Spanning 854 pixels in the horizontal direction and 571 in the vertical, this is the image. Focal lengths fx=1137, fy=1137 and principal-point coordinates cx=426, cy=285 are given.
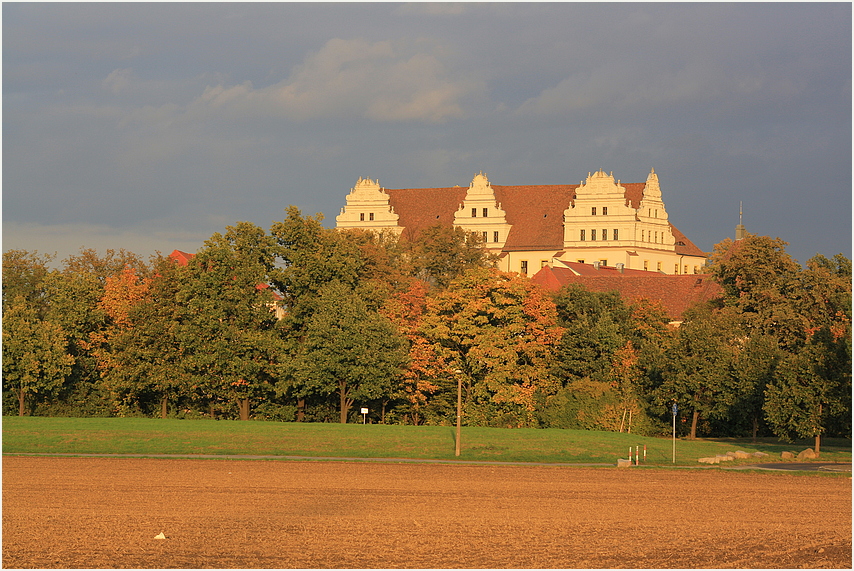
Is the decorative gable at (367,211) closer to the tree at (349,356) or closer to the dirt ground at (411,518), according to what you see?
the tree at (349,356)

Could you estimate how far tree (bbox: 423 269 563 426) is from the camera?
5850 cm

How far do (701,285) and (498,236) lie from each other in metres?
38.7

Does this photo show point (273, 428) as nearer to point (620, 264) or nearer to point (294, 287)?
point (294, 287)

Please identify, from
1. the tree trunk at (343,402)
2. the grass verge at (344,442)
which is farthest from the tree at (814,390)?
the tree trunk at (343,402)

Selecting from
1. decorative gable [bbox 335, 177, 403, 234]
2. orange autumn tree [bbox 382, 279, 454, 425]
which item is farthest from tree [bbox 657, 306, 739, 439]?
decorative gable [bbox 335, 177, 403, 234]

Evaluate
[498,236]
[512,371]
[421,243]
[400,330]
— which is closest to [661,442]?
[512,371]

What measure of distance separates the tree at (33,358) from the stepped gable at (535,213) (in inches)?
2656

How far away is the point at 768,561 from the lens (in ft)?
61.7

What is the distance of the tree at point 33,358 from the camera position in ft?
190

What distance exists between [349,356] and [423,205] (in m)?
73.4

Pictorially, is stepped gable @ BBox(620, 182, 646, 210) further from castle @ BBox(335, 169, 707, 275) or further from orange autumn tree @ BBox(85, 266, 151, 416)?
orange autumn tree @ BBox(85, 266, 151, 416)

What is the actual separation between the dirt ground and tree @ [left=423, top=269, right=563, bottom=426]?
76.9 feet

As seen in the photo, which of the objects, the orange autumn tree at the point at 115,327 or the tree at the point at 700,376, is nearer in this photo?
the tree at the point at 700,376

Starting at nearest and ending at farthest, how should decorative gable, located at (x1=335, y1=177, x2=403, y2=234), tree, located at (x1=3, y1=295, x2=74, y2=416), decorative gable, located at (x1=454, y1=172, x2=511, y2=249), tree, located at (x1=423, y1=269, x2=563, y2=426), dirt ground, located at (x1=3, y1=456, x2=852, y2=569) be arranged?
A: 1. dirt ground, located at (x1=3, y1=456, x2=852, y2=569)
2. tree, located at (x1=3, y1=295, x2=74, y2=416)
3. tree, located at (x1=423, y1=269, x2=563, y2=426)
4. decorative gable, located at (x1=454, y1=172, x2=511, y2=249)
5. decorative gable, located at (x1=335, y1=177, x2=403, y2=234)
